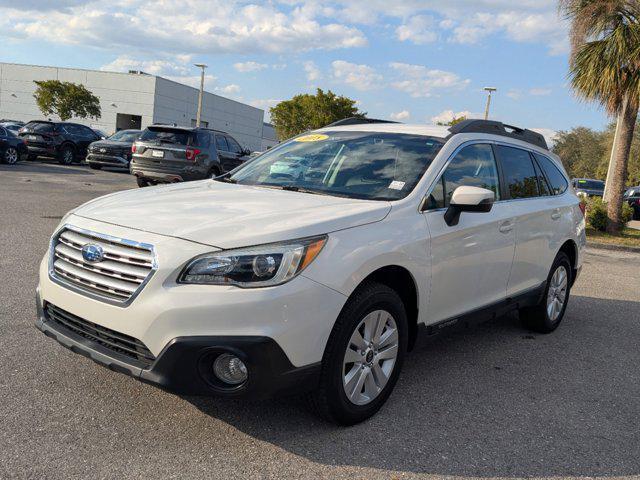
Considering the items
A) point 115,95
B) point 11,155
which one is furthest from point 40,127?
point 115,95

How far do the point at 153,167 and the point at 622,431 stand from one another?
11.9m

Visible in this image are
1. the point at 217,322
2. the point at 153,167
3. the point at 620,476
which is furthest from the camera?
the point at 153,167

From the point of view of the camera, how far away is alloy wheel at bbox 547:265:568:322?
219 inches

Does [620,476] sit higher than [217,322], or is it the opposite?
[217,322]

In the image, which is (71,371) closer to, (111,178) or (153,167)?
(153,167)

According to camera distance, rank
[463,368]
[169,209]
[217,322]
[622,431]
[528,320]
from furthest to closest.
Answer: [528,320], [463,368], [622,431], [169,209], [217,322]

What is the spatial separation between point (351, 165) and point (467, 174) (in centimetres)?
84

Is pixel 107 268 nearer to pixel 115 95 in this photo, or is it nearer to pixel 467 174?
pixel 467 174

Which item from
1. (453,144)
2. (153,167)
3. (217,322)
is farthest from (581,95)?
(217,322)

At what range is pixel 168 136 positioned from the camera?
1388cm

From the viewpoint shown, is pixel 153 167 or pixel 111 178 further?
pixel 111 178

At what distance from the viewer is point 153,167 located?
13.7m

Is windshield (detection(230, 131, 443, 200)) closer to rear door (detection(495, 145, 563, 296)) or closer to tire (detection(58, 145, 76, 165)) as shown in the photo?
rear door (detection(495, 145, 563, 296))

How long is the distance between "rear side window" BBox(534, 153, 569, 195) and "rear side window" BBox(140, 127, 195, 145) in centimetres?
981
